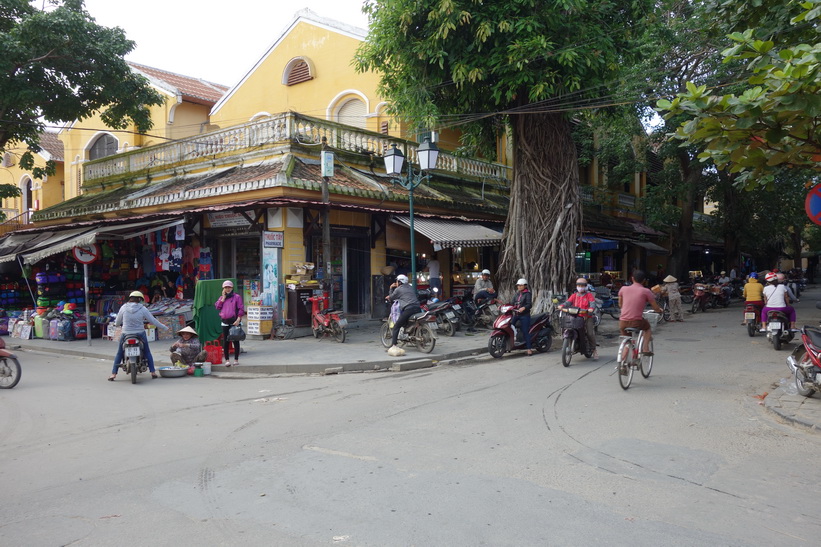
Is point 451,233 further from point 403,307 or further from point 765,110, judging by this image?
point 765,110

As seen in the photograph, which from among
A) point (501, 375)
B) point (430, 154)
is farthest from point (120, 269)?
point (501, 375)

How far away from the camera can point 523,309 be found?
11.8 metres

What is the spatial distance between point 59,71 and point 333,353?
12.2 meters

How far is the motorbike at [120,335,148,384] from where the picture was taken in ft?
32.0

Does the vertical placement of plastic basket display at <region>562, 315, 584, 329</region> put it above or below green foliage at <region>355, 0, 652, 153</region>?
below

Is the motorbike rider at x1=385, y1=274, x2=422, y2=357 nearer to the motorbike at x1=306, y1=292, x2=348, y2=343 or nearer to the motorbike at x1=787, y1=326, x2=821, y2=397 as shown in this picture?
the motorbike at x1=306, y1=292, x2=348, y2=343

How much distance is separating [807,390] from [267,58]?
21297mm

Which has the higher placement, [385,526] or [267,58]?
[267,58]

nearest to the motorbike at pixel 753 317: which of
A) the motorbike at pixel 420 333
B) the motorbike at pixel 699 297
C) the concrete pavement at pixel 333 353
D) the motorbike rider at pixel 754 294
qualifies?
the motorbike rider at pixel 754 294

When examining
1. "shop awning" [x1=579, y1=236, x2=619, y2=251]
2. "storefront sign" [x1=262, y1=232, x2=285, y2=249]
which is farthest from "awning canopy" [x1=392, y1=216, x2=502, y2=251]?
"shop awning" [x1=579, y1=236, x2=619, y2=251]

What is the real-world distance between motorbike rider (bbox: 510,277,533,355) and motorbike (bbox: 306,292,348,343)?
13.6ft

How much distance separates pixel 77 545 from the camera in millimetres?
3725

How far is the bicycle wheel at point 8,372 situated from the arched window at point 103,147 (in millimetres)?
17956

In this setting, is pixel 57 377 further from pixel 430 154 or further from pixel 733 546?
pixel 733 546
